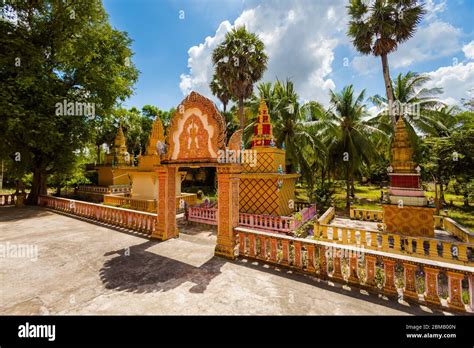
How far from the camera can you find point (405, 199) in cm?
990

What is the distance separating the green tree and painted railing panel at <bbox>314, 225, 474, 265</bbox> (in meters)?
19.2

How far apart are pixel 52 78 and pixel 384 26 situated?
81.6ft

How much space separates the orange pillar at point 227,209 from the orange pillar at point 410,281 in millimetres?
4472

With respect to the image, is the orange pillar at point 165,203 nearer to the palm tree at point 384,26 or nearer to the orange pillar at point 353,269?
the orange pillar at point 353,269

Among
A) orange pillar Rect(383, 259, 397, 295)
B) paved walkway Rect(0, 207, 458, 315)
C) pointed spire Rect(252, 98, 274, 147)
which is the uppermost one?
pointed spire Rect(252, 98, 274, 147)

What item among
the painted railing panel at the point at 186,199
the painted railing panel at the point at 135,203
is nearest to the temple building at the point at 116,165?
the painted railing panel at the point at 135,203

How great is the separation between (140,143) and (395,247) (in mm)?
39628

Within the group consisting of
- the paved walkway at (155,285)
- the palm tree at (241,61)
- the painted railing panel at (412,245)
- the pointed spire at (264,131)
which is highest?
the palm tree at (241,61)

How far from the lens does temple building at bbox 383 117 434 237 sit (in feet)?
31.3

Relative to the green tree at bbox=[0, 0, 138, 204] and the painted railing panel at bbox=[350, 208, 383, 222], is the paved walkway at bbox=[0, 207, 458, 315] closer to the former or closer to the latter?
the green tree at bbox=[0, 0, 138, 204]

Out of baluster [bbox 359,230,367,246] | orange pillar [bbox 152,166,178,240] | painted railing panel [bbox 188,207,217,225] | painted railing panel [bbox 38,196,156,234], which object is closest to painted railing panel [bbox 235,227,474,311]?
orange pillar [bbox 152,166,178,240]

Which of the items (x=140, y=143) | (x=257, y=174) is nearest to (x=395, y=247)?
(x=257, y=174)

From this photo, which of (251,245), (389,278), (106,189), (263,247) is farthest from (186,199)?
(389,278)

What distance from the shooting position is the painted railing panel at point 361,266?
4.25 metres
